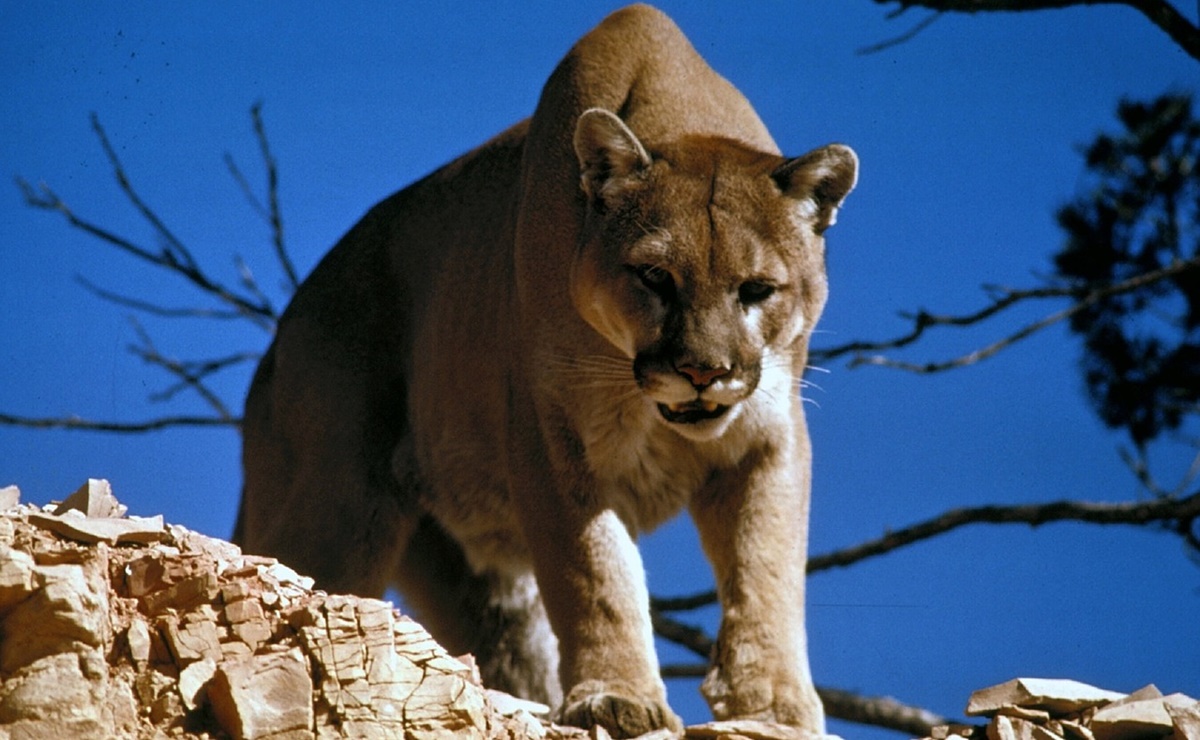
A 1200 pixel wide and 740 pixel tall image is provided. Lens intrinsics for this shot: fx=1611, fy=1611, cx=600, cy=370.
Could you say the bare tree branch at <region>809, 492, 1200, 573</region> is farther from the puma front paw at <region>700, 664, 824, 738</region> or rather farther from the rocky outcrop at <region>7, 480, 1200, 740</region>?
the rocky outcrop at <region>7, 480, 1200, 740</region>

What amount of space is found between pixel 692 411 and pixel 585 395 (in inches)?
18.6

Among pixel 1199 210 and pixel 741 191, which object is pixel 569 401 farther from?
pixel 1199 210

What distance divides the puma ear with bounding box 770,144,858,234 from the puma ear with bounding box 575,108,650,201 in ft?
1.67

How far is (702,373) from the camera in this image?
528 cm

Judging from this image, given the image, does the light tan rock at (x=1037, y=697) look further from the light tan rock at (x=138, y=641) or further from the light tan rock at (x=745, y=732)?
the light tan rock at (x=138, y=641)

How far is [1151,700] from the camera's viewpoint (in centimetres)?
455

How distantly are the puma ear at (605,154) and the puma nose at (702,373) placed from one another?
82cm

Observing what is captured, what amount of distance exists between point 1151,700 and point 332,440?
376 cm

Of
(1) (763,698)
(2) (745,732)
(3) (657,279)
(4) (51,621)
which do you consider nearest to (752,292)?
(3) (657,279)

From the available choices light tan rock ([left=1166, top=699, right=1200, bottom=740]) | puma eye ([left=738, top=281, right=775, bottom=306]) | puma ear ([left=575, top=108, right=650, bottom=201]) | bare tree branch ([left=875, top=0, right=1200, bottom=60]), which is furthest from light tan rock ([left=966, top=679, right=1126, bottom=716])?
bare tree branch ([left=875, top=0, right=1200, bottom=60])

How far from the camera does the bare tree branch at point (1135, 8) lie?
7.79 metres

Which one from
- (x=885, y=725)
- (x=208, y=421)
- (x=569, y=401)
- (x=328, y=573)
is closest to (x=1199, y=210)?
(x=885, y=725)

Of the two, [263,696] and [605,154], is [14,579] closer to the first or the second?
[263,696]

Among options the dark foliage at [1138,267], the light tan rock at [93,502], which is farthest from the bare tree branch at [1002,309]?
the light tan rock at [93,502]
